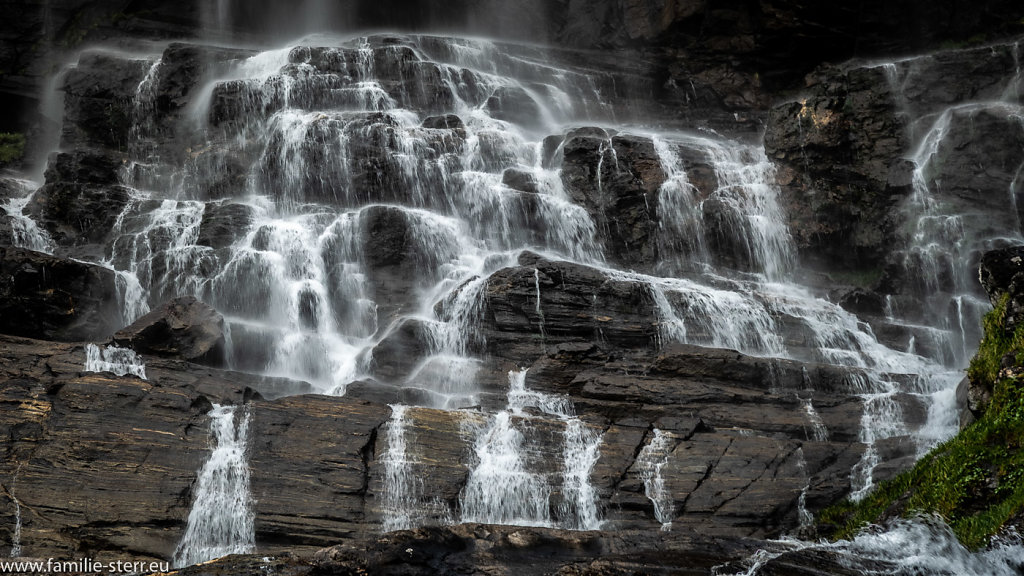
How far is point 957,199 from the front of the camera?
21781 mm

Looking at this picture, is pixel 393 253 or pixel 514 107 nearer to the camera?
pixel 393 253

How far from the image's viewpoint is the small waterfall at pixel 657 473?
12.7 metres

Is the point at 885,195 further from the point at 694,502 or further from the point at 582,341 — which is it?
the point at 694,502

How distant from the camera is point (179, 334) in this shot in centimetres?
1598

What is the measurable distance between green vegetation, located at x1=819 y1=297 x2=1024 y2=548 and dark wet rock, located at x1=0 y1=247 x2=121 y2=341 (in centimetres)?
1554

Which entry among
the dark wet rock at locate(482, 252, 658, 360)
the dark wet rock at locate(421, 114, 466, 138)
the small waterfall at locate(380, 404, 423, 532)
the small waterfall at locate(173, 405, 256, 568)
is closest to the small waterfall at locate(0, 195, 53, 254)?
the dark wet rock at locate(421, 114, 466, 138)

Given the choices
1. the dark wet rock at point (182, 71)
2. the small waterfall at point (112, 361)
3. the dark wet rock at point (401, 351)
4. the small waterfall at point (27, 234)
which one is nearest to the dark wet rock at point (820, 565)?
the dark wet rock at point (401, 351)

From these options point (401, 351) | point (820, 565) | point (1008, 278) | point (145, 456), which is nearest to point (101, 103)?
point (401, 351)

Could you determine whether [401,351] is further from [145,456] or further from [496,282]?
[145,456]

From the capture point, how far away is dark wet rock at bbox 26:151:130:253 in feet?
70.6

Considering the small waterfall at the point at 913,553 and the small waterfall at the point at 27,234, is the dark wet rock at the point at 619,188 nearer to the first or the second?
the small waterfall at the point at 913,553

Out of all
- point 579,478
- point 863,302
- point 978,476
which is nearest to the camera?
point 978,476

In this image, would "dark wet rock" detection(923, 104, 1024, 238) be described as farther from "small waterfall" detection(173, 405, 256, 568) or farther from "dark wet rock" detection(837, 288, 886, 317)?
"small waterfall" detection(173, 405, 256, 568)

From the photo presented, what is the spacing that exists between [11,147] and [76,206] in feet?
29.2
